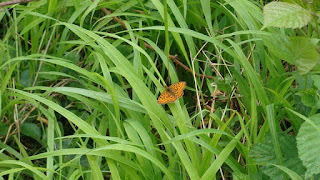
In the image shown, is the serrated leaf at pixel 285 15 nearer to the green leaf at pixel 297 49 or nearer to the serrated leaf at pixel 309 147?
the green leaf at pixel 297 49

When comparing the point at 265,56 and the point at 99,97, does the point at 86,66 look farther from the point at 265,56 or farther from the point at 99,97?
the point at 265,56

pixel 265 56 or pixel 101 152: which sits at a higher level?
pixel 265 56

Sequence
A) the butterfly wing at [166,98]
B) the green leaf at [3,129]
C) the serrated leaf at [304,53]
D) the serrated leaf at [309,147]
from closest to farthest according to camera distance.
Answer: the serrated leaf at [309,147], the serrated leaf at [304,53], the butterfly wing at [166,98], the green leaf at [3,129]

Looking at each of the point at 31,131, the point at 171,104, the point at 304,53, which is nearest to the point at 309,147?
the point at 304,53

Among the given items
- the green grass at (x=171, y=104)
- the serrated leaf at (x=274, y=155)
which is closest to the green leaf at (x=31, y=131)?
the green grass at (x=171, y=104)

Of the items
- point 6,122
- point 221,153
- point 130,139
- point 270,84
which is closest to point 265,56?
point 270,84

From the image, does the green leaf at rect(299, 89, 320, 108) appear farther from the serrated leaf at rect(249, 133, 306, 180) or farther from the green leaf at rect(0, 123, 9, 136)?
the green leaf at rect(0, 123, 9, 136)
